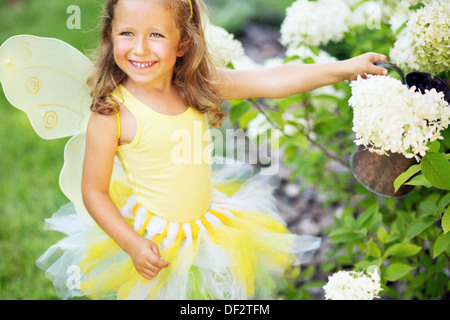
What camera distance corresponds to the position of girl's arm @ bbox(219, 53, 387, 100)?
160 cm

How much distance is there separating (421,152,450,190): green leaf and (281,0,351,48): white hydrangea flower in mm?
946

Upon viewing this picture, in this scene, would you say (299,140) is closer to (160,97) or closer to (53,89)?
(160,97)

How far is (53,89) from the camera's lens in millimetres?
1555

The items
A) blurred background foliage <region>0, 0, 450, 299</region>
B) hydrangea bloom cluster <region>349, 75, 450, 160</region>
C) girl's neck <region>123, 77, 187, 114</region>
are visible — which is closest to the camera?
hydrangea bloom cluster <region>349, 75, 450, 160</region>

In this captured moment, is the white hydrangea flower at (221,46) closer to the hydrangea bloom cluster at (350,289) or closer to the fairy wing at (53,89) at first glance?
the fairy wing at (53,89)

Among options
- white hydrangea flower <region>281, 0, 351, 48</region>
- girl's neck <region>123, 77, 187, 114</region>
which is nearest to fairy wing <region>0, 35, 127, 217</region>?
girl's neck <region>123, 77, 187, 114</region>

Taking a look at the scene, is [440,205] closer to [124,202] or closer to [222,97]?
[222,97]

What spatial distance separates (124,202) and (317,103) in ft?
3.80

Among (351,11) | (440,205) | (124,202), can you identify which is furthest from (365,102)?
(351,11)

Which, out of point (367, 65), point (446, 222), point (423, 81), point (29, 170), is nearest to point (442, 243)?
point (446, 222)

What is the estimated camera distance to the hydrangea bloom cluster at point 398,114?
1.05 meters

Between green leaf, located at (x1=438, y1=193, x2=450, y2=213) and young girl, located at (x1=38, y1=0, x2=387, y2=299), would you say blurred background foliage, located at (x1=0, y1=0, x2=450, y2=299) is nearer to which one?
green leaf, located at (x1=438, y1=193, x2=450, y2=213)

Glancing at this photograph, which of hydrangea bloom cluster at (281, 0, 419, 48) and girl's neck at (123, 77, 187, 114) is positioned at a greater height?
hydrangea bloom cluster at (281, 0, 419, 48)

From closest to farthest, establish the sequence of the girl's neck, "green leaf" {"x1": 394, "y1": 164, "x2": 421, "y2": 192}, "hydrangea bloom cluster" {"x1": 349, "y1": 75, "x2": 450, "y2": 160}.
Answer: "hydrangea bloom cluster" {"x1": 349, "y1": 75, "x2": 450, "y2": 160} → "green leaf" {"x1": 394, "y1": 164, "x2": 421, "y2": 192} → the girl's neck
